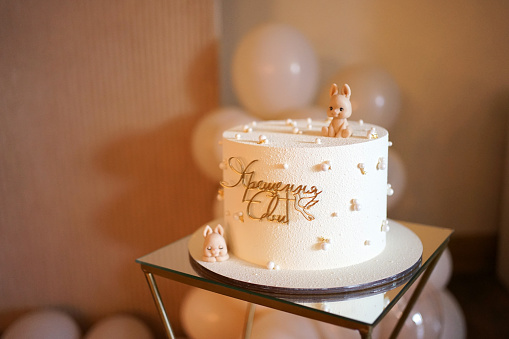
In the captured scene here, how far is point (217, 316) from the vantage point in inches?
68.5

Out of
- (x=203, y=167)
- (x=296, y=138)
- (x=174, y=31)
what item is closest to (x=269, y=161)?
(x=296, y=138)

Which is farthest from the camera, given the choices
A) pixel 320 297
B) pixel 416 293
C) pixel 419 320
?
pixel 419 320

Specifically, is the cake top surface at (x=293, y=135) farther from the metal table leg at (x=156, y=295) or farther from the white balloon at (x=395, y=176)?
the white balloon at (x=395, y=176)

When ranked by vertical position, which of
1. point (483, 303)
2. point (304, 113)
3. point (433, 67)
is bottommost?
point (483, 303)

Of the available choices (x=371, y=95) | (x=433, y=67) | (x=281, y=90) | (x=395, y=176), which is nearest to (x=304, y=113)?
(x=281, y=90)

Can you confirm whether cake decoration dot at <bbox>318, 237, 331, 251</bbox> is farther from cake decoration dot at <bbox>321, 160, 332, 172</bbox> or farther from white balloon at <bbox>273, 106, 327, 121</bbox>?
white balloon at <bbox>273, 106, 327, 121</bbox>

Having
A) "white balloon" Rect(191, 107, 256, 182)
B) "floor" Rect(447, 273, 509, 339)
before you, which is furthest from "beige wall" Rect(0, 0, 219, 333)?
"floor" Rect(447, 273, 509, 339)

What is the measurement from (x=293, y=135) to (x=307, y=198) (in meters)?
0.21

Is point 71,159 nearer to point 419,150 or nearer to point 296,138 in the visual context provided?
point 296,138

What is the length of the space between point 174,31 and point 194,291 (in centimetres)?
100

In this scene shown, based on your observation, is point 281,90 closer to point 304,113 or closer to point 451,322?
point 304,113

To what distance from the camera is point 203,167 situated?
72.4 inches

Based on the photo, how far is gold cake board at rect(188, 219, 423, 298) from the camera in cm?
98

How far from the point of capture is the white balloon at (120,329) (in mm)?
1999
